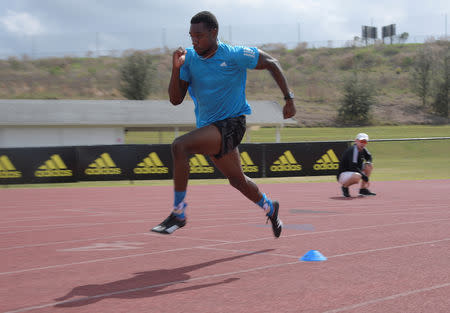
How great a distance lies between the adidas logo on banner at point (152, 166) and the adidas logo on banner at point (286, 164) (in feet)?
14.0

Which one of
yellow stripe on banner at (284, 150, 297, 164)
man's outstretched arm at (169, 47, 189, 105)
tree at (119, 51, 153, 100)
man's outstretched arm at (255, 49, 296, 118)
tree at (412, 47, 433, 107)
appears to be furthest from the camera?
tree at (412, 47, 433, 107)

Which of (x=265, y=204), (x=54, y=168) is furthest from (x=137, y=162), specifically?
(x=265, y=204)

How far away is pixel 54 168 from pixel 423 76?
61.6m

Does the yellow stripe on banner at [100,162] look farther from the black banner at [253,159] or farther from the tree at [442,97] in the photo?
the tree at [442,97]

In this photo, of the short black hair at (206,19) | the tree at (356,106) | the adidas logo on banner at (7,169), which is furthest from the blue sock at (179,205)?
the tree at (356,106)

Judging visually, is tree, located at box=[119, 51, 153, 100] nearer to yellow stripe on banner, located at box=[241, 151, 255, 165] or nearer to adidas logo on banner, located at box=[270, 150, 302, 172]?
adidas logo on banner, located at box=[270, 150, 302, 172]

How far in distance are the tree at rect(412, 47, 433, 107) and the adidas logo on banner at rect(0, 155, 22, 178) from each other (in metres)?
59.8

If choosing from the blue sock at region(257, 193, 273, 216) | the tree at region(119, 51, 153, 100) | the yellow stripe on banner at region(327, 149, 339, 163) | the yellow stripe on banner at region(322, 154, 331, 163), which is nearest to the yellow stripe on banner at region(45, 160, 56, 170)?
the yellow stripe on banner at region(322, 154, 331, 163)

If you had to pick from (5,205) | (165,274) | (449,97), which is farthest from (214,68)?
(449,97)

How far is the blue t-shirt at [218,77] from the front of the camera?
5.61 metres

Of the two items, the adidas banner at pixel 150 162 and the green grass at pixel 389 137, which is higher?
the adidas banner at pixel 150 162

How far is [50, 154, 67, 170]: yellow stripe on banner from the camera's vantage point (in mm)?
20328

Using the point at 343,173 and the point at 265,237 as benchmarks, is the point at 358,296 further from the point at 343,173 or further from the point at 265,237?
the point at 343,173

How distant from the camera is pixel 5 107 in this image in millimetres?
41031
